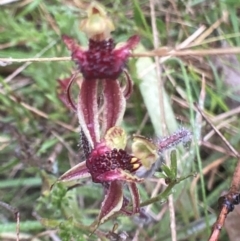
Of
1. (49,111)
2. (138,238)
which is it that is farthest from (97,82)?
(49,111)

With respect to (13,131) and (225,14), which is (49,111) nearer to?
(13,131)

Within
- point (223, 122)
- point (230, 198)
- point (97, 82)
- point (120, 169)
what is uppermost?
point (97, 82)

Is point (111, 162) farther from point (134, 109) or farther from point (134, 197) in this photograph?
point (134, 109)

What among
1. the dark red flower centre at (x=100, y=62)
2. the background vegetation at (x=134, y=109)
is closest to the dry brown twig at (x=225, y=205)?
the background vegetation at (x=134, y=109)

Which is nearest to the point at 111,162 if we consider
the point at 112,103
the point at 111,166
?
the point at 111,166

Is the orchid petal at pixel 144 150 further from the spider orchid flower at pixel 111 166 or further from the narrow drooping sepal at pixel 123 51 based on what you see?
the narrow drooping sepal at pixel 123 51

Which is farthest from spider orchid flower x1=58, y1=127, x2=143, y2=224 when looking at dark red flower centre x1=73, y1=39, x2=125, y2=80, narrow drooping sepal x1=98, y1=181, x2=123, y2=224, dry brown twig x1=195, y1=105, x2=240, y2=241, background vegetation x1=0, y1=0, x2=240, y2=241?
background vegetation x1=0, y1=0, x2=240, y2=241
